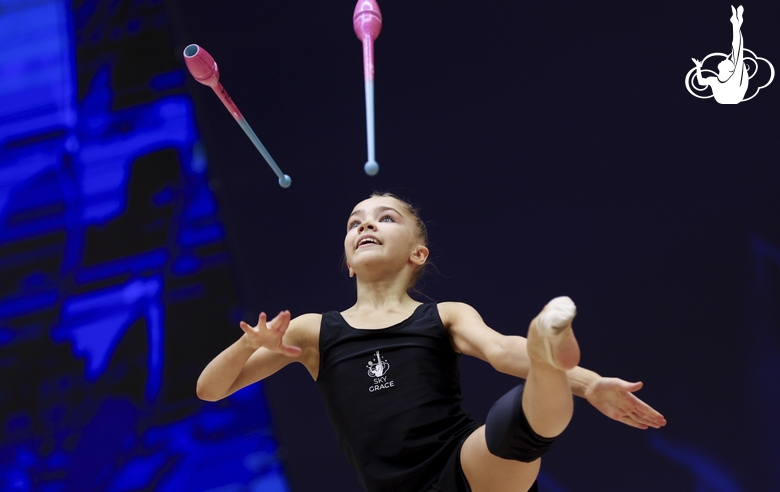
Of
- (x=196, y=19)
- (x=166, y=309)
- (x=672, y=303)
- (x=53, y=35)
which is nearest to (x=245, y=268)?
(x=166, y=309)

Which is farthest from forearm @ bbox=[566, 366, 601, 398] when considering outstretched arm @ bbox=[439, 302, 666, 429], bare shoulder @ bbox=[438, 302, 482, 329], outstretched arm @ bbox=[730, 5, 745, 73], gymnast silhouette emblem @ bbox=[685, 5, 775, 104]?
outstretched arm @ bbox=[730, 5, 745, 73]

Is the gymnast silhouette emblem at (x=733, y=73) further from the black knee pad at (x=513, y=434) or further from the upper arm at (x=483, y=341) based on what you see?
the black knee pad at (x=513, y=434)

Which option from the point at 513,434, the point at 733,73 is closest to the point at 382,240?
the point at 513,434

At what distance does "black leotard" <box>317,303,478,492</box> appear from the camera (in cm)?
138

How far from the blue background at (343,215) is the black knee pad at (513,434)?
1.03m

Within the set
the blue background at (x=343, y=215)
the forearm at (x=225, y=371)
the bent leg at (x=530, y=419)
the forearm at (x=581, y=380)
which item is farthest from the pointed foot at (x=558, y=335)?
the blue background at (x=343, y=215)

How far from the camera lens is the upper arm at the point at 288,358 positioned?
1512 millimetres

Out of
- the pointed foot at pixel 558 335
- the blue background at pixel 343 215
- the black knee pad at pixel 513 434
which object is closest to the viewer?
the pointed foot at pixel 558 335

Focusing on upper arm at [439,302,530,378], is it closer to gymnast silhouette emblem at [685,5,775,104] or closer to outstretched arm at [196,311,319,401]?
outstretched arm at [196,311,319,401]

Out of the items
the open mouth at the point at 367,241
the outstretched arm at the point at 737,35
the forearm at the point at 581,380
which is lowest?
the forearm at the point at 581,380

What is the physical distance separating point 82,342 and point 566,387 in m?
1.65

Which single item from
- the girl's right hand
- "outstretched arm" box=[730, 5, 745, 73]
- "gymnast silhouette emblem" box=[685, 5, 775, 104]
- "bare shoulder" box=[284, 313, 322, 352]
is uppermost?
"outstretched arm" box=[730, 5, 745, 73]

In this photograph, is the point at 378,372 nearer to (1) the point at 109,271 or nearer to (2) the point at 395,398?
(2) the point at 395,398

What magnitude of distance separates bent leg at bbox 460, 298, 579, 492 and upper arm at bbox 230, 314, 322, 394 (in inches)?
15.0
